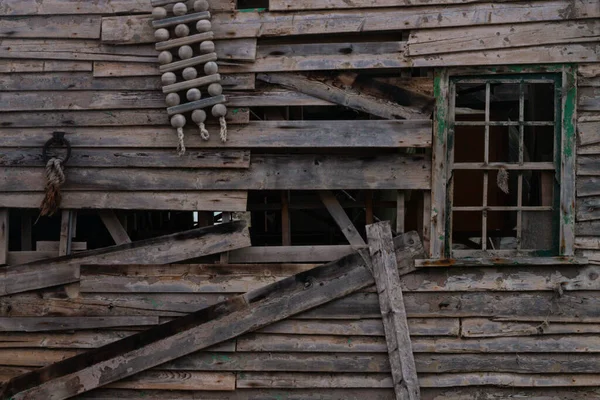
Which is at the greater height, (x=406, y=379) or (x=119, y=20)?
(x=119, y=20)

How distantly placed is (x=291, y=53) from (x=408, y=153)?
124cm

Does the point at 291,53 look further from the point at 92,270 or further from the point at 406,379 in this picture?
the point at 406,379

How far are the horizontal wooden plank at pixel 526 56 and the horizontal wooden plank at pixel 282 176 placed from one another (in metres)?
0.80

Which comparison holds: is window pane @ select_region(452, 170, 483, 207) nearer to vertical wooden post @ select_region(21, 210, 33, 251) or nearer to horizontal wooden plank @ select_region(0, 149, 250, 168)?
horizontal wooden plank @ select_region(0, 149, 250, 168)

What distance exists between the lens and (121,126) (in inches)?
203

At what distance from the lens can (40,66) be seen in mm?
5188

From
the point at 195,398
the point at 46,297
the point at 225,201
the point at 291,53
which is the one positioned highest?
the point at 291,53

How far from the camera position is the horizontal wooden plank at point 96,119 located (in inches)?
202

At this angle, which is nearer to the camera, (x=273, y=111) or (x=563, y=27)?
(x=563, y=27)

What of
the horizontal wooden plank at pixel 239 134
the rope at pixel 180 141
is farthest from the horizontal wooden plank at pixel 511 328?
the rope at pixel 180 141

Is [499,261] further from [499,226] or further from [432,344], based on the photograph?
[499,226]

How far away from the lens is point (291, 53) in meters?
5.09

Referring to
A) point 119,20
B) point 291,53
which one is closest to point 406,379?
point 291,53

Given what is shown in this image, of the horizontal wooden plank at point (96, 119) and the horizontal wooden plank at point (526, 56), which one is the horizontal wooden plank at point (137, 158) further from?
the horizontal wooden plank at point (526, 56)
